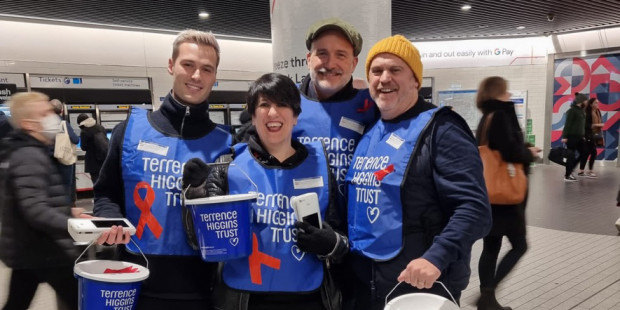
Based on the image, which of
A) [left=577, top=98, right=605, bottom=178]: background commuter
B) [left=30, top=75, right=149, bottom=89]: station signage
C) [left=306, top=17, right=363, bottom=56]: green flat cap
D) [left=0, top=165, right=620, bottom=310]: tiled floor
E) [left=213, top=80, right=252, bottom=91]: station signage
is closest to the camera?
[left=306, top=17, right=363, bottom=56]: green flat cap

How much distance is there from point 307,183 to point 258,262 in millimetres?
351

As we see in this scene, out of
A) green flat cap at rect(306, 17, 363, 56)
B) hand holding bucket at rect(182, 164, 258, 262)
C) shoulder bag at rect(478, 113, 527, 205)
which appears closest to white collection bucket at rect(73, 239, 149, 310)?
hand holding bucket at rect(182, 164, 258, 262)

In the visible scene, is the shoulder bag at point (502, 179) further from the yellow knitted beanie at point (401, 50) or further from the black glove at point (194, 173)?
the black glove at point (194, 173)

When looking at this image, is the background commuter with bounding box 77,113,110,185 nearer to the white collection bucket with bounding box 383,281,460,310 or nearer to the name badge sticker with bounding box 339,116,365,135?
the name badge sticker with bounding box 339,116,365,135

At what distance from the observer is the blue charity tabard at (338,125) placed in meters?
1.97

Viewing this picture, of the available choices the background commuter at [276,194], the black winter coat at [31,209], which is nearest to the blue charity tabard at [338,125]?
the background commuter at [276,194]

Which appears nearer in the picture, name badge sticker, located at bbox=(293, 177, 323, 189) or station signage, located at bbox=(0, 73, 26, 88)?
name badge sticker, located at bbox=(293, 177, 323, 189)

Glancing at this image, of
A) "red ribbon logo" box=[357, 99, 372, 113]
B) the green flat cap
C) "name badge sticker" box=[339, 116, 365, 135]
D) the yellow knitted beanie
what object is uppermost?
the green flat cap

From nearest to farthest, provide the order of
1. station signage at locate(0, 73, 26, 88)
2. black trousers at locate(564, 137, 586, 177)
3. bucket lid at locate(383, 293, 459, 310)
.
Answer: bucket lid at locate(383, 293, 459, 310)
station signage at locate(0, 73, 26, 88)
black trousers at locate(564, 137, 586, 177)

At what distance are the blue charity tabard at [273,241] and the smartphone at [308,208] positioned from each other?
97mm

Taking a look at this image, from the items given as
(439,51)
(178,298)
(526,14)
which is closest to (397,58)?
(178,298)

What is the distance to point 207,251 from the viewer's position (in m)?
1.46

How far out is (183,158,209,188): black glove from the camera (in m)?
1.49

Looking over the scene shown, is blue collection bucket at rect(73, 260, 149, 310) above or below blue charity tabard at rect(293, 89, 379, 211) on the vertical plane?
below
